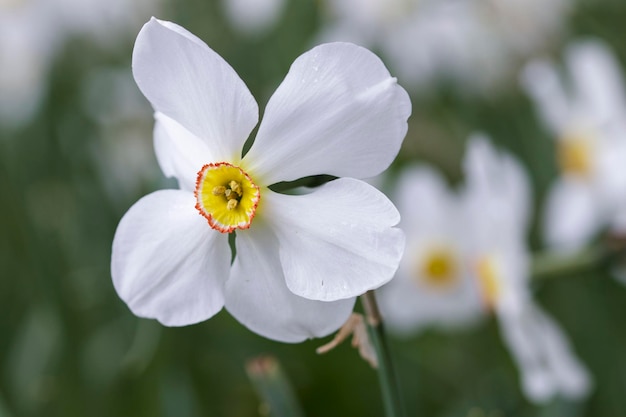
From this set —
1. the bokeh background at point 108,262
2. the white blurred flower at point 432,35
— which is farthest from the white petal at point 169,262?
the white blurred flower at point 432,35

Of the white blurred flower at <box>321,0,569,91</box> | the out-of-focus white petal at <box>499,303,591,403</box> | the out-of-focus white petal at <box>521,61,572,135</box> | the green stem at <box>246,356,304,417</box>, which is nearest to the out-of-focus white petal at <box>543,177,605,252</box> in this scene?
the out-of-focus white petal at <box>521,61,572,135</box>

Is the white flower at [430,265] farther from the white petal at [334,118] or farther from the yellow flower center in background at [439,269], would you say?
the white petal at [334,118]

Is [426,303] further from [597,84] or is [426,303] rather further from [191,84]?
[191,84]

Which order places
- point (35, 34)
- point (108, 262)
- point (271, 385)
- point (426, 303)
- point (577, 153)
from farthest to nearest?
point (35, 34) < point (108, 262) < point (577, 153) < point (426, 303) < point (271, 385)

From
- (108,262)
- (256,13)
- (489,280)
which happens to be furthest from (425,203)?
(256,13)

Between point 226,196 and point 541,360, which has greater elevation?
point 226,196

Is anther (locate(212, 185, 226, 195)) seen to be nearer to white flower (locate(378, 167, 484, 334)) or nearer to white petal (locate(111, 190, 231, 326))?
white petal (locate(111, 190, 231, 326))

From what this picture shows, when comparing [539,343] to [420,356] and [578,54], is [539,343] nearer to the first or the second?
[420,356]
